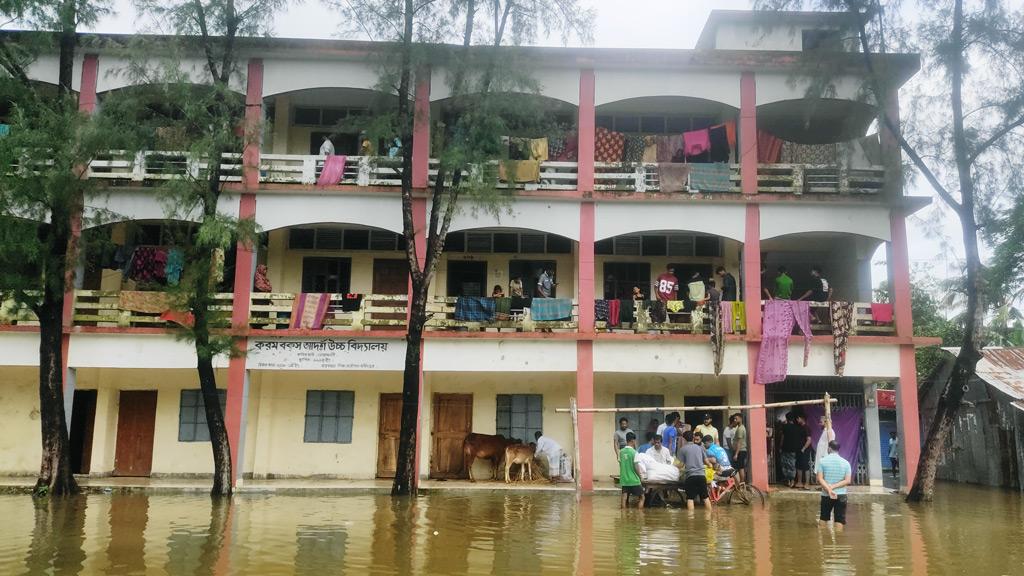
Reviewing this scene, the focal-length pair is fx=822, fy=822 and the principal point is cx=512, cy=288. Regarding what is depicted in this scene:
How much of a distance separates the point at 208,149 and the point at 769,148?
1189 cm

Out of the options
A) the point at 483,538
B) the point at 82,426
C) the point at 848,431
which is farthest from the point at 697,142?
the point at 82,426

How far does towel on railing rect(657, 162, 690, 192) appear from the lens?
713 inches

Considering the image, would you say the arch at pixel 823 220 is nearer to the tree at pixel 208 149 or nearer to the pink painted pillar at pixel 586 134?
the pink painted pillar at pixel 586 134

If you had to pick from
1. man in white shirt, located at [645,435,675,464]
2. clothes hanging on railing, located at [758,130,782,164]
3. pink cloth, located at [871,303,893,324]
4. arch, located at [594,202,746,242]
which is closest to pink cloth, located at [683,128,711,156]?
clothes hanging on railing, located at [758,130,782,164]

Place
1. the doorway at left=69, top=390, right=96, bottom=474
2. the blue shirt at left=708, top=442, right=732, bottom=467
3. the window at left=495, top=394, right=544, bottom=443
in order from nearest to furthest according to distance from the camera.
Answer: the blue shirt at left=708, top=442, right=732, bottom=467 → the doorway at left=69, top=390, right=96, bottom=474 → the window at left=495, top=394, right=544, bottom=443

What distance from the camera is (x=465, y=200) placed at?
17734 mm

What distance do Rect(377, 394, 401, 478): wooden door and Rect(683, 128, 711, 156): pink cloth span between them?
8.87 meters

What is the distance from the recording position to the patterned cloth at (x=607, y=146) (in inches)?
739

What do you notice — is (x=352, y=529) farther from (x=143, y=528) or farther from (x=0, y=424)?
(x=0, y=424)

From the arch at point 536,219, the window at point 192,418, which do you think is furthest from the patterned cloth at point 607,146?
the window at point 192,418

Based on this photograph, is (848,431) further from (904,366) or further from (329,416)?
(329,416)

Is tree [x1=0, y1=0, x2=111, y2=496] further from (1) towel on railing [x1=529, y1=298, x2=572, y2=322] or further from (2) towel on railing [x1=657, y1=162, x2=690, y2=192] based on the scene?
(2) towel on railing [x1=657, y1=162, x2=690, y2=192]

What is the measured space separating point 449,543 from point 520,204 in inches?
368

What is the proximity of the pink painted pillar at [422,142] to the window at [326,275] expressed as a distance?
10.7 ft
